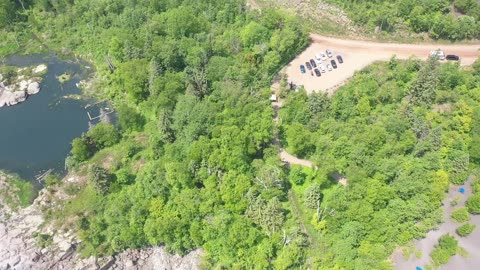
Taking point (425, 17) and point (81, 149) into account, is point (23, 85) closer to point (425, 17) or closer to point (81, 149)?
point (81, 149)

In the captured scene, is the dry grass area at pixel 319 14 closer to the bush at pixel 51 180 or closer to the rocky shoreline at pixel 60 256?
the rocky shoreline at pixel 60 256

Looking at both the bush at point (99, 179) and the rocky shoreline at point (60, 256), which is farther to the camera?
the bush at point (99, 179)

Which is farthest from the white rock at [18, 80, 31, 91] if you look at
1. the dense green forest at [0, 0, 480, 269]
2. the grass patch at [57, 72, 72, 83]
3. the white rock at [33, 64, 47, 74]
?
the dense green forest at [0, 0, 480, 269]

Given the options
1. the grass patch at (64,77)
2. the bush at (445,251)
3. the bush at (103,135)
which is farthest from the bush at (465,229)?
the grass patch at (64,77)

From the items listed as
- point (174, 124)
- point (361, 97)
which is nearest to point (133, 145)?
point (174, 124)

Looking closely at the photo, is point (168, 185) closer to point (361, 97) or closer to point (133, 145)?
point (133, 145)
